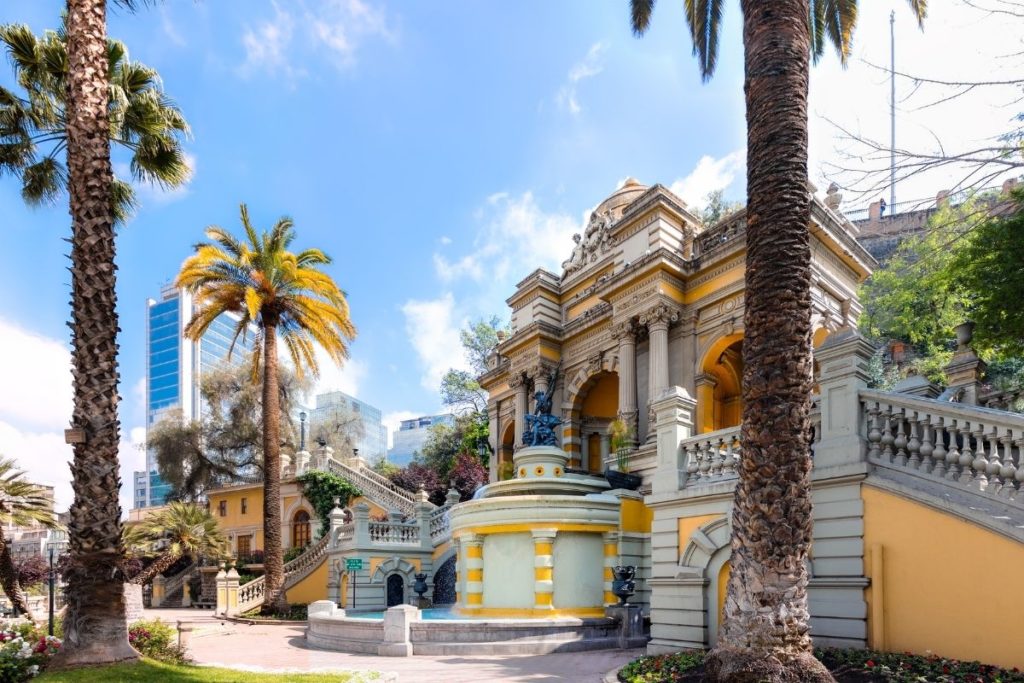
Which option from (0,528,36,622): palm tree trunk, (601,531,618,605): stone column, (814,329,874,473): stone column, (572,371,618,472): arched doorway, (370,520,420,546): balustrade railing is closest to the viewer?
(814,329,874,473): stone column

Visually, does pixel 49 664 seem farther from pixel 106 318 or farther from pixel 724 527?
pixel 724 527

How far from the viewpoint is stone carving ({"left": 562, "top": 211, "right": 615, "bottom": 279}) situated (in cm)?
2950

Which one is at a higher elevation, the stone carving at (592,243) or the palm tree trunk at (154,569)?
the stone carving at (592,243)

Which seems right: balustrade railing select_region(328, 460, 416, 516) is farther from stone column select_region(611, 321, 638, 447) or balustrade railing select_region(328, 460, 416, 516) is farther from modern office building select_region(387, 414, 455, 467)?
modern office building select_region(387, 414, 455, 467)

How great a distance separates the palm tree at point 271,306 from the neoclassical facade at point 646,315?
8.61m

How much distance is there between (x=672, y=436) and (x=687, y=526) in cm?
154

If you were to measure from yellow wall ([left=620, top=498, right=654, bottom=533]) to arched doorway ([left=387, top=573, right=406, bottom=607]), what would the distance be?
35.4 ft

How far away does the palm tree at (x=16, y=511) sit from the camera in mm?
19984

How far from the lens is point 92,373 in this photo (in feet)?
34.1

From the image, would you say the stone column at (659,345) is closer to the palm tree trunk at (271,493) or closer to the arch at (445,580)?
the arch at (445,580)

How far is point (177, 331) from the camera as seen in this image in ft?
578

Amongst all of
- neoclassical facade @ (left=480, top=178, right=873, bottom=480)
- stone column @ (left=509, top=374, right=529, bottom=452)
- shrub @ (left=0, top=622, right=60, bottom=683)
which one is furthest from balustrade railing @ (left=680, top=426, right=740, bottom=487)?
stone column @ (left=509, top=374, right=529, bottom=452)

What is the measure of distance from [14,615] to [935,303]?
3606 cm

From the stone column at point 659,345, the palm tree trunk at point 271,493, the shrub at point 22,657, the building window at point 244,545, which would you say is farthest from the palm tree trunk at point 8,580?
the building window at point 244,545
